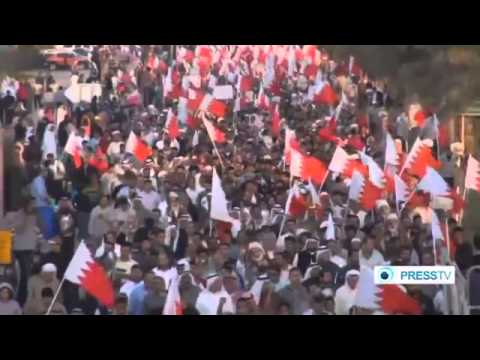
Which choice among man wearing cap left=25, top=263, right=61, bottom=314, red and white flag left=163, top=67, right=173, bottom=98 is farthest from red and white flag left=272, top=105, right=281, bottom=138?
man wearing cap left=25, top=263, right=61, bottom=314

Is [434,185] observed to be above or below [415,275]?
above

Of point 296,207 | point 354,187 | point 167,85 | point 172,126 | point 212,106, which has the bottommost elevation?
point 296,207

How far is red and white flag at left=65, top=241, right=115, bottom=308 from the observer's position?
26.7 ft

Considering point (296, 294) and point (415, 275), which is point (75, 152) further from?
point (415, 275)

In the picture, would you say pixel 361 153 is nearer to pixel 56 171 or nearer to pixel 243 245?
pixel 243 245

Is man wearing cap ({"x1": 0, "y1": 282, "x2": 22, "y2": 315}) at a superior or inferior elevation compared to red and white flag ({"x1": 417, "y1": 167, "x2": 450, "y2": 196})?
inferior

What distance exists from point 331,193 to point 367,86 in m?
0.91

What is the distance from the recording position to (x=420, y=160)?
8.23 meters

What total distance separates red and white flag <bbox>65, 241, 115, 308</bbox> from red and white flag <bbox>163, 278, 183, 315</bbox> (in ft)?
1.45

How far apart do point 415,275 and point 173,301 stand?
1.95 metres

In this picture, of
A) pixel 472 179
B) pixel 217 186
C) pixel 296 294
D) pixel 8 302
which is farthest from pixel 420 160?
pixel 8 302

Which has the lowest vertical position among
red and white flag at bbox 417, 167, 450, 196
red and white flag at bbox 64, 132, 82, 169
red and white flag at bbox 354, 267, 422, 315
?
red and white flag at bbox 354, 267, 422, 315

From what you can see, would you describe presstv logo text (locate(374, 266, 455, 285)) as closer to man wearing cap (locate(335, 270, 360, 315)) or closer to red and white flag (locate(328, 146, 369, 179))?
man wearing cap (locate(335, 270, 360, 315))

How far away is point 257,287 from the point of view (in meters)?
8.16
